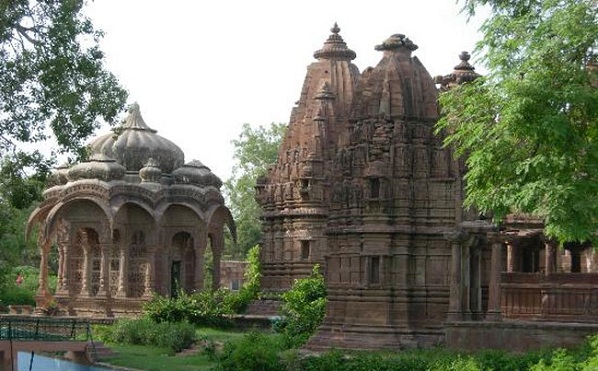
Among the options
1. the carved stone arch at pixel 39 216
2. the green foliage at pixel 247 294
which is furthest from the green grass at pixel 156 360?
the carved stone arch at pixel 39 216

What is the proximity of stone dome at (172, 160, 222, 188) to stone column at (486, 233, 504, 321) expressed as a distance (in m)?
15.8

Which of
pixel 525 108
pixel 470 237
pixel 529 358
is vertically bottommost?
pixel 529 358

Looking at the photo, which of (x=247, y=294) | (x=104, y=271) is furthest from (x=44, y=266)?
(x=247, y=294)

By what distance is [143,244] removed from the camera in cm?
3644

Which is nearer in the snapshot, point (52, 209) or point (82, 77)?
point (82, 77)

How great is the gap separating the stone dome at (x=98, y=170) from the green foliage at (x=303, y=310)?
24.6ft

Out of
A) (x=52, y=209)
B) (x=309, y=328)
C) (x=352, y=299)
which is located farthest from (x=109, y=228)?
(x=352, y=299)

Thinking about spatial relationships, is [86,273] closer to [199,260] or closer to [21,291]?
[199,260]

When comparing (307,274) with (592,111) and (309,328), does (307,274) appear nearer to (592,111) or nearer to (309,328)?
(309,328)

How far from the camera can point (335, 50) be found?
37.1m

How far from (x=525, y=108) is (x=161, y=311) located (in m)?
18.3

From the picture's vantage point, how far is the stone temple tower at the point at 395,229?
23.5 metres

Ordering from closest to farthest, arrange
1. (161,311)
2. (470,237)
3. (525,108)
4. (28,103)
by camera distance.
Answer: (525,108) → (28,103) → (470,237) → (161,311)

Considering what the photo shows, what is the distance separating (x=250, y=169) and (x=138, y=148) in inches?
878
